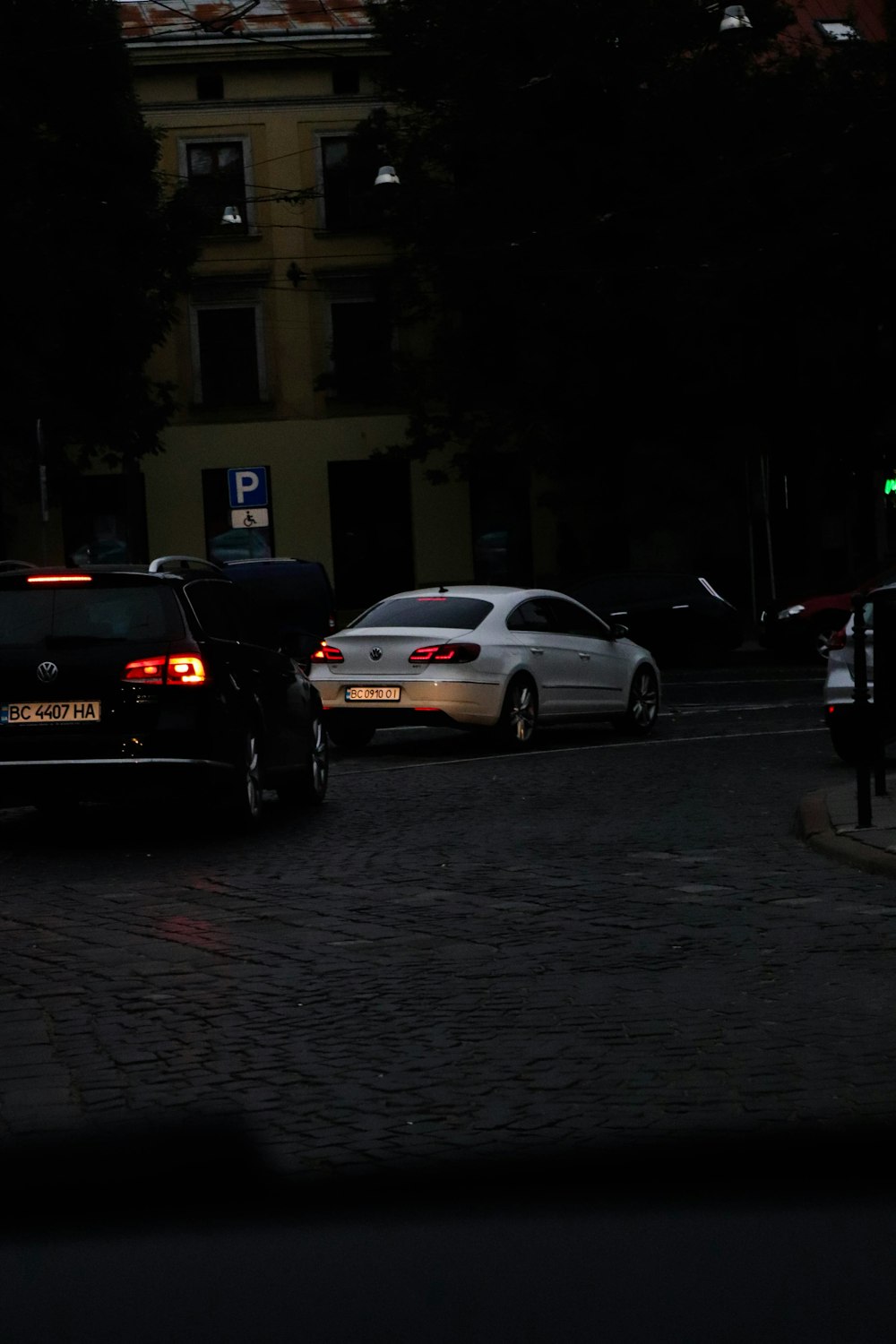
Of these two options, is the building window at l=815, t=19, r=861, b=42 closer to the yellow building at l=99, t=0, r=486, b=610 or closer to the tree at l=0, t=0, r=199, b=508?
the yellow building at l=99, t=0, r=486, b=610

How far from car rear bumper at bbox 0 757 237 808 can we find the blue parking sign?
64.6ft

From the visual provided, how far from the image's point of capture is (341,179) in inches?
1784

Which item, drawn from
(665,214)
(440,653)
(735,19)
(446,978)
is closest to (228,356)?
(665,214)

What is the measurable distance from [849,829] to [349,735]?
920 cm

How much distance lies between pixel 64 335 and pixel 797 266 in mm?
13391

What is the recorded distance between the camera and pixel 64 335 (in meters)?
38.1

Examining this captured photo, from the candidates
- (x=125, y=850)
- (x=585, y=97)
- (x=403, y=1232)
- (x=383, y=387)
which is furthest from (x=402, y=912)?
(x=383, y=387)

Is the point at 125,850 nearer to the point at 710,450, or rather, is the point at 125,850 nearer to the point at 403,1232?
the point at 403,1232

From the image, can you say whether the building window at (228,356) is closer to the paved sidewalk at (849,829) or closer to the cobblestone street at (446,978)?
the cobblestone street at (446,978)

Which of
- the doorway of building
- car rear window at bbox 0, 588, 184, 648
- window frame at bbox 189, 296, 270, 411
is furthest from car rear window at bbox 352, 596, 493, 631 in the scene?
window frame at bbox 189, 296, 270, 411

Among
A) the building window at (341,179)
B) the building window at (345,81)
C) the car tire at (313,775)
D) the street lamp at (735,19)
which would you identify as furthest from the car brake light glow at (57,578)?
the building window at (345,81)

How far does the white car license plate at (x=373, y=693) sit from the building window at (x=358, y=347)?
26.9 m

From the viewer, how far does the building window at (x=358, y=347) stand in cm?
4541

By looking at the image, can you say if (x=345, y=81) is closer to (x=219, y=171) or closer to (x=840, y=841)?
(x=219, y=171)
